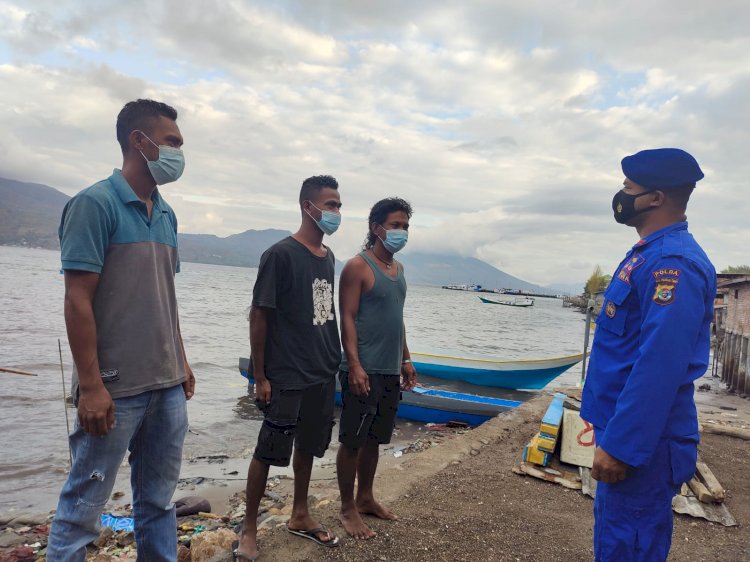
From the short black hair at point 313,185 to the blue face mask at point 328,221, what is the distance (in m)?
0.08

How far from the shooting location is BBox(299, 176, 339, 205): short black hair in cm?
370

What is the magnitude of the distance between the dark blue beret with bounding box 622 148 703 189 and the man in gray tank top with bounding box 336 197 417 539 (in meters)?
1.92

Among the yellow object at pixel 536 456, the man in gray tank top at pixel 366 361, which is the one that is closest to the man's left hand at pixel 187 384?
the man in gray tank top at pixel 366 361

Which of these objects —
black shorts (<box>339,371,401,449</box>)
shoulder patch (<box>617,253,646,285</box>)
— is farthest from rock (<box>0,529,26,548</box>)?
shoulder patch (<box>617,253,646,285</box>)

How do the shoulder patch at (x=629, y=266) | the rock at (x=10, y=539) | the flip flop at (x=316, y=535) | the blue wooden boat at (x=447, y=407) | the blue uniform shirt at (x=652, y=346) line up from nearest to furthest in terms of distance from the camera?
1. the blue uniform shirt at (x=652, y=346)
2. the shoulder patch at (x=629, y=266)
3. the flip flop at (x=316, y=535)
4. the rock at (x=10, y=539)
5. the blue wooden boat at (x=447, y=407)

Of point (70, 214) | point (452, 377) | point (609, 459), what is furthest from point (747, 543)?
point (452, 377)

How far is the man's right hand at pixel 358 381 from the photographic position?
144 inches

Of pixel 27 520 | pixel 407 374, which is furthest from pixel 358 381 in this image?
pixel 27 520

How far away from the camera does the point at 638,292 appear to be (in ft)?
7.38

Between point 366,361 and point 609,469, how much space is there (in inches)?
78.2

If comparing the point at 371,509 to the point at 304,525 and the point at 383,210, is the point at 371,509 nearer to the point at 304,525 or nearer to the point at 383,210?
the point at 304,525

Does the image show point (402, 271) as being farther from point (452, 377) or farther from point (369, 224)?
point (452, 377)

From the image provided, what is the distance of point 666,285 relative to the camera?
82.7 inches

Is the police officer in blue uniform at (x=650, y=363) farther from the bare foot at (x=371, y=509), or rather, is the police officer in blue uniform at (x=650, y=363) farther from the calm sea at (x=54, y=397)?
the calm sea at (x=54, y=397)
